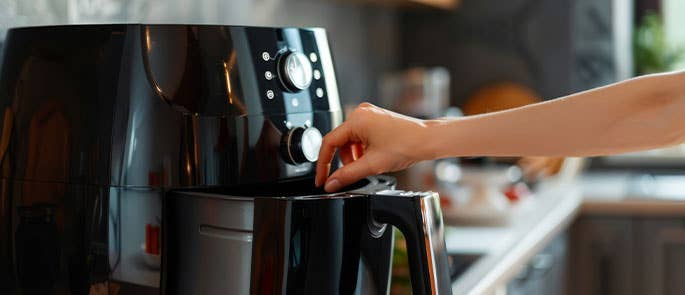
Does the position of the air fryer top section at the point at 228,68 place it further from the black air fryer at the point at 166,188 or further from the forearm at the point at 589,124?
the forearm at the point at 589,124

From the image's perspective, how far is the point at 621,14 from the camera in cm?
318

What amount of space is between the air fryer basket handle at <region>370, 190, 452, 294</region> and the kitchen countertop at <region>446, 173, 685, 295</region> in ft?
1.45

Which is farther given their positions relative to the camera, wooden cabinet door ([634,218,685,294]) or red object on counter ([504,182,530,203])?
wooden cabinet door ([634,218,685,294])

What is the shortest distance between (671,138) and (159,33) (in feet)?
1.43

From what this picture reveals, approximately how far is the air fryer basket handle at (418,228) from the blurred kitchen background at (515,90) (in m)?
0.46

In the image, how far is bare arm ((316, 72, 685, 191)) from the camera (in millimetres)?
795

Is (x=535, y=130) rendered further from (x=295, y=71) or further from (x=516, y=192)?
(x=516, y=192)

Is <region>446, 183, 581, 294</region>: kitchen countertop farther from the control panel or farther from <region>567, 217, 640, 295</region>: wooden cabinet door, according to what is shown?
the control panel

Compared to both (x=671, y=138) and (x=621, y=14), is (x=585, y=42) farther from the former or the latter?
(x=671, y=138)

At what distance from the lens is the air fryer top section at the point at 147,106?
2.53ft

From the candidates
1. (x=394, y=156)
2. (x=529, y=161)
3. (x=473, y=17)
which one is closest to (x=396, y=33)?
(x=473, y=17)

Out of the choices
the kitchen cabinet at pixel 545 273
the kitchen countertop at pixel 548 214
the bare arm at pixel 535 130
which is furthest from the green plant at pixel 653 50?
the bare arm at pixel 535 130

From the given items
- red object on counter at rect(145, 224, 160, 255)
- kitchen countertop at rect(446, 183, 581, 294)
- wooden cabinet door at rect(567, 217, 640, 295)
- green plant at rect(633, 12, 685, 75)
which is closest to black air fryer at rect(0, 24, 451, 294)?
red object on counter at rect(145, 224, 160, 255)

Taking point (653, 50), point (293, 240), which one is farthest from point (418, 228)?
point (653, 50)
